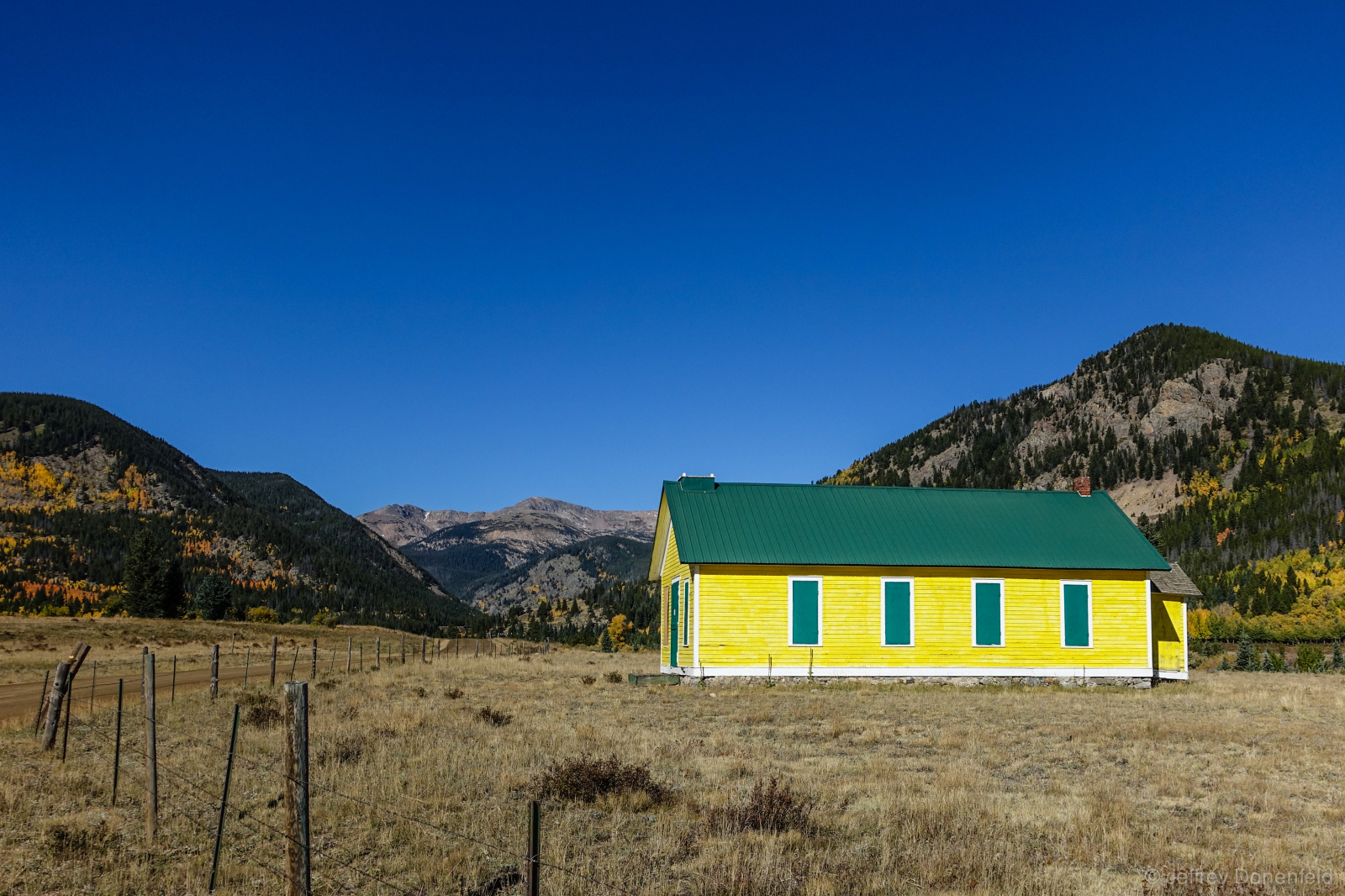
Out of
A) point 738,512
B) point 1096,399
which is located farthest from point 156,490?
point 738,512

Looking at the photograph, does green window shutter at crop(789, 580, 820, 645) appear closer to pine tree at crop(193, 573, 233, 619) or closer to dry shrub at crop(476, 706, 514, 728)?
dry shrub at crop(476, 706, 514, 728)

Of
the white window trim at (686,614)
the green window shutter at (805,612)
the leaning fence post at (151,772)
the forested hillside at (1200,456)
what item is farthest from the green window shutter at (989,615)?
the forested hillside at (1200,456)

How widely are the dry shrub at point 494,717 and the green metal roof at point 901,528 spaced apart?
10228 millimetres

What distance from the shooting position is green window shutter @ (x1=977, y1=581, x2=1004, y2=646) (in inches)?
1113

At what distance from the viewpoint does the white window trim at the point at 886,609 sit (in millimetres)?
27953

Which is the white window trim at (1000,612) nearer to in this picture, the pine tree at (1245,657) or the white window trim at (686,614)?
the white window trim at (686,614)

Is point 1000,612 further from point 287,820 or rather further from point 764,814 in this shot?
point 287,820

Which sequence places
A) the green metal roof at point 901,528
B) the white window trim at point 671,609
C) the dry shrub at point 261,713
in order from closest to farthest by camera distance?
the dry shrub at point 261,713 → the green metal roof at point 901,528 → the white window trim at point 671,609

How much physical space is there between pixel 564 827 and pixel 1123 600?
992 inches

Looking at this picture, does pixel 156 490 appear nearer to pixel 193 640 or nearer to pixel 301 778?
pixel 193 640

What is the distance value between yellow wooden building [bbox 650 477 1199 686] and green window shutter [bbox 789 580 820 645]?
50 millimetres

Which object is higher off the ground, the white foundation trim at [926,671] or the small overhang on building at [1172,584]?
the small overhang on building at [1172,584]

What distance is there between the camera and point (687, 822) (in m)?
9.50

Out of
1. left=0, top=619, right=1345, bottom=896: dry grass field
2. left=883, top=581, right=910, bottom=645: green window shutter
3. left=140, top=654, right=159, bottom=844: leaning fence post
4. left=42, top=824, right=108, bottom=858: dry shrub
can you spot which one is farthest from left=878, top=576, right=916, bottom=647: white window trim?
left=42, top=824, right=108, bottom=858: dry shrub
